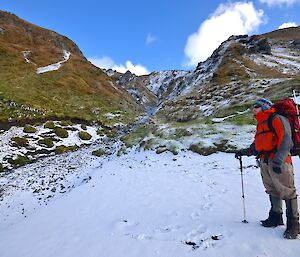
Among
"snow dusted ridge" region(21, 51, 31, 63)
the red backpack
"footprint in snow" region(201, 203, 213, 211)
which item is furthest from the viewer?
"snow dusted ridge" region(21, 51, 31, 63)

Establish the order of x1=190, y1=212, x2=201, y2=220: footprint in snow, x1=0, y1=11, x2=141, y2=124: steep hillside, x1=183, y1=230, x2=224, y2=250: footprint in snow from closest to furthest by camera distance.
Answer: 1. x1=183, y1=230, x2=224, y2=250: footprint in snow
2. x1=190, y1=212, x2=201, y2=220: footprint in snow
3. x1=0, y1=11, x2=141, y2=124: steep hillside

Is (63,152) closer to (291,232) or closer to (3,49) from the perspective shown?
(291,232)

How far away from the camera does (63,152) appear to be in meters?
34.8

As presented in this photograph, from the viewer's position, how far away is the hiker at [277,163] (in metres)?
6.95

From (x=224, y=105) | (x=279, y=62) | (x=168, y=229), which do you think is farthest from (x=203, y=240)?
(x=279, y=62)

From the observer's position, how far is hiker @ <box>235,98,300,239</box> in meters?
6.95

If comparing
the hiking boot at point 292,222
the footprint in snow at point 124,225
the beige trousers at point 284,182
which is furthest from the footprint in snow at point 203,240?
the footprint in snow at point 124,225

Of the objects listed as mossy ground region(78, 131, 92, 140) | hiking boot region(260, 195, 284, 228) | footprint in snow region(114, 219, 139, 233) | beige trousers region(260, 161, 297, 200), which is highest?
mossy ground region(78, 131, 92, 140)

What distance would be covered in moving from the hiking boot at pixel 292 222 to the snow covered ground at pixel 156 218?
20 cm

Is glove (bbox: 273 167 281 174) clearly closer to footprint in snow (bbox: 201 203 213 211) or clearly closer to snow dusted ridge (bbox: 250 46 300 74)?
footprint in snow (bbox: 201 203 213 211)

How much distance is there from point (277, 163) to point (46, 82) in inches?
2858

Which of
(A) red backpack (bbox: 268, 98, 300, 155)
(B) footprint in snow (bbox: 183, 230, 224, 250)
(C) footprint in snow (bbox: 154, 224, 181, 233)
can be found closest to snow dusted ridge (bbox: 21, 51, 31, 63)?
(C) footprint in snow (bbox: 154, 224, 181, 233)

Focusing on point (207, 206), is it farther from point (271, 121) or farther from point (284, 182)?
point (271, 121)

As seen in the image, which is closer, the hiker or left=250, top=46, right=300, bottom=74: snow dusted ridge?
the hiker
